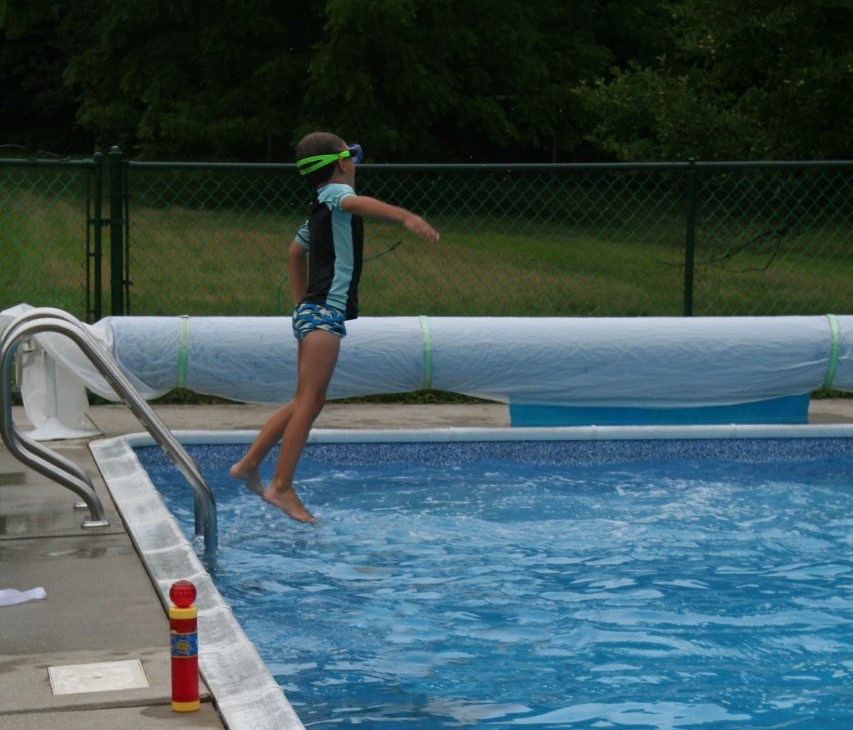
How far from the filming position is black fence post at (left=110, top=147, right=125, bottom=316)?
31.3ft

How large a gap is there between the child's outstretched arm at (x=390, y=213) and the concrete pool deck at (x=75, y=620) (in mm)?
1751

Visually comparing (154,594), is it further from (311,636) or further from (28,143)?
(28,143)

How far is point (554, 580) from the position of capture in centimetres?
605

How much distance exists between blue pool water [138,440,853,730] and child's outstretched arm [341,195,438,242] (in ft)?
5.08

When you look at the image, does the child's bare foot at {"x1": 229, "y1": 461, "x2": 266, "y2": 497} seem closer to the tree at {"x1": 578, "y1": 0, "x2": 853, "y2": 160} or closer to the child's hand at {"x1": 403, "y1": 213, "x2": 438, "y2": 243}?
the child's hand at {"x1": 403, "y1": 213, "x2": 438, "y2": 243}

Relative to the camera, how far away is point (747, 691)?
15.5 feet

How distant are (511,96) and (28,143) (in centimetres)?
2292

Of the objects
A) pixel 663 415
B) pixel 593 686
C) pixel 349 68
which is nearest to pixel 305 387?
pixel 593 686

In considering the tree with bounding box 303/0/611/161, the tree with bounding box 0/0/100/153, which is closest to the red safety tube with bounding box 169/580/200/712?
the tree with bounding box 303/0/611/161

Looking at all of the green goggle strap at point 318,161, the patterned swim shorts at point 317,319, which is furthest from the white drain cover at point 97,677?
the green goggle strap at point 318,161

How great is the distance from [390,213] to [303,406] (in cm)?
113

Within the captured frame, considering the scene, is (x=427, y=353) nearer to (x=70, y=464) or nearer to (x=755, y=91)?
(x=70, y=464)

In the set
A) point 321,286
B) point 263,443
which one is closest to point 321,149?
point 321,286

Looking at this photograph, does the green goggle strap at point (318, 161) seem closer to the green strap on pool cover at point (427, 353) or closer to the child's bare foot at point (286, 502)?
the child's bare foot at point (286, 502)
